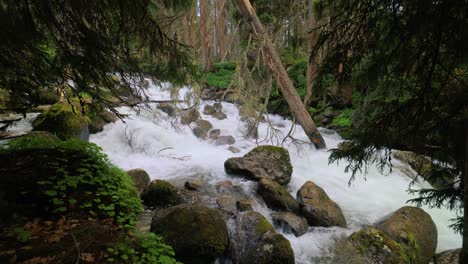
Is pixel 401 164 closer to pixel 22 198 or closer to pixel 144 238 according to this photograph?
pixel 144 238

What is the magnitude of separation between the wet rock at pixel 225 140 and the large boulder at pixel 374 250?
770 cm

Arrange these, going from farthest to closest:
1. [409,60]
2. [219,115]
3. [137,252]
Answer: [219,115] < [137,252] < [409,60]

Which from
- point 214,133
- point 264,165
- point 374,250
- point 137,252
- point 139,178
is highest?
point 137,252

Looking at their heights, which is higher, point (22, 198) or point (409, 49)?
point (409, 49)

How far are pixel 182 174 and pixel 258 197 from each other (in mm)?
2962

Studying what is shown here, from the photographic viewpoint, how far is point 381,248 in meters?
4.80

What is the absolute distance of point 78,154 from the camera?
394cm

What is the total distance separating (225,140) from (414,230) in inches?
327

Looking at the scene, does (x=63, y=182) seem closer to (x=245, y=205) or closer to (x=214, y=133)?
(x=245, y=205)

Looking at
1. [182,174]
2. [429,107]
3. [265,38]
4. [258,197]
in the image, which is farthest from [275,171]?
[429,107]

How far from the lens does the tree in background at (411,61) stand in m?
1.92

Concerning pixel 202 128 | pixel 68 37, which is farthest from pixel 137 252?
pixel 202 128

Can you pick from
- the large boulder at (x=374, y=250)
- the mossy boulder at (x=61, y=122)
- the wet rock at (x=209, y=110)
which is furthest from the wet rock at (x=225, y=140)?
the large boulder at (x=374, y=250)

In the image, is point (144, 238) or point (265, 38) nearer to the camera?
point (144, 238)
